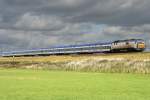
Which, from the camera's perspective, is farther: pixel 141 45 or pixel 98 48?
pixel 98 48

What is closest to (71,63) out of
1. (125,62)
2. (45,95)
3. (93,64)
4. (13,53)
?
(93,64)

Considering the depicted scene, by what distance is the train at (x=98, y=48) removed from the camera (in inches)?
2581

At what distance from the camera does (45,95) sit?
19094 millimetres

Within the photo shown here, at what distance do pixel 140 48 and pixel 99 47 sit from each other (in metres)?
11.7

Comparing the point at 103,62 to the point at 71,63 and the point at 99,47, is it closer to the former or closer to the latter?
the point at 71,63

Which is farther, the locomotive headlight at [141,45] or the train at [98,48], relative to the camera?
the train at [98,48]

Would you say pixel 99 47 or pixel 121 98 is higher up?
pixel 99 47

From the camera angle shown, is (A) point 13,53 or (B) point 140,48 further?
(A) point 13,53

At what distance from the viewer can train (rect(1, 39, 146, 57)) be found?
65.6 m

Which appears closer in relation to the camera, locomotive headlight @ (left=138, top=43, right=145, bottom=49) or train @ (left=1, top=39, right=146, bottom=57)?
locomotive headlight @ (left=138, top=43, right=145, bottom=49)

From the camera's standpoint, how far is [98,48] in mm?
75812

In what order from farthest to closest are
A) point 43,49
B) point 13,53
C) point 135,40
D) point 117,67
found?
1. point 13,53
2. point 43,49
3. point 135,40
4. point 117,67

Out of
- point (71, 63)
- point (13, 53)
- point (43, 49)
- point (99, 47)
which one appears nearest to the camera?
point (71, 63)

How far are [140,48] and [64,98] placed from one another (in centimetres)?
4938
